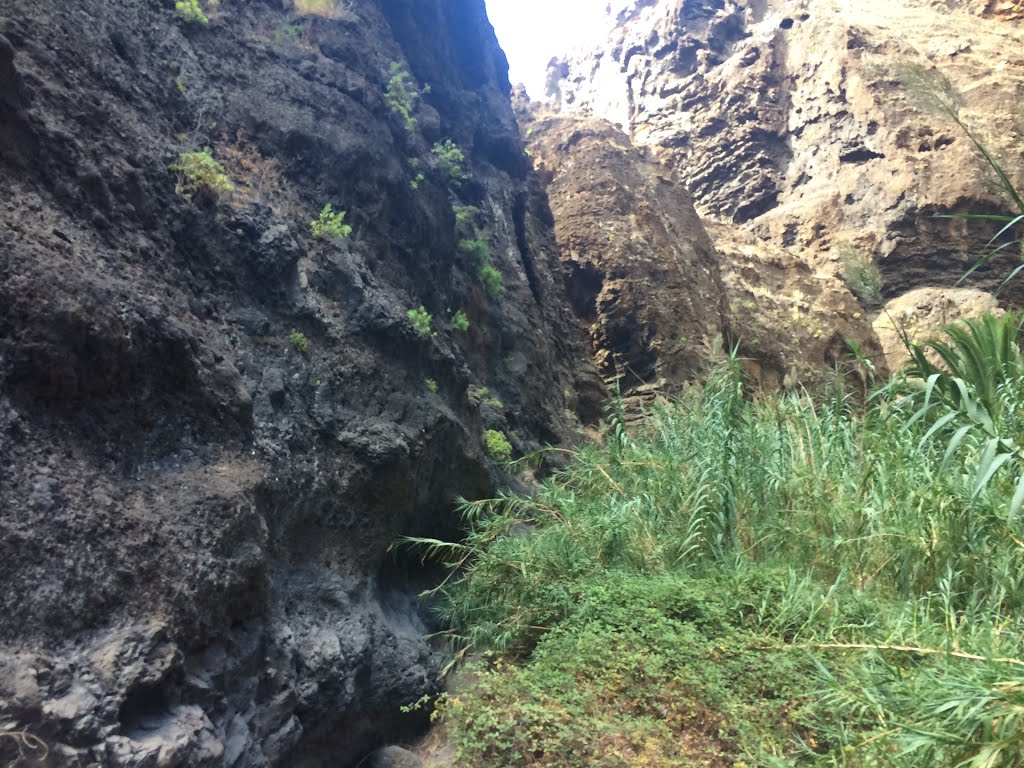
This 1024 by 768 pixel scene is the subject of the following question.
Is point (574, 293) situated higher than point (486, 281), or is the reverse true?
point (486, 281)

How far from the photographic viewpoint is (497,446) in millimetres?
6711

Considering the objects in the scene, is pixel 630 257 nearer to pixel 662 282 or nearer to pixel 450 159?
pixel 662 282

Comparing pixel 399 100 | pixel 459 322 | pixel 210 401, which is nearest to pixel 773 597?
pixel 210 401

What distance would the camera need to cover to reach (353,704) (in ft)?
12.6

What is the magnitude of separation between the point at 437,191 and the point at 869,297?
436 cm

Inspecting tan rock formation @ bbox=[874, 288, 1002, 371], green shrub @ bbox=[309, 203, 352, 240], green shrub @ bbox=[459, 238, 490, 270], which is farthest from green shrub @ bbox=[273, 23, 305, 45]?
tan rock formation @ bbox=[874, 288, 1002, 371]

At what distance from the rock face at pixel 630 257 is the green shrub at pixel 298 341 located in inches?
235

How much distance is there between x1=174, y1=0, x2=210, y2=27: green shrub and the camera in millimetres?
5703

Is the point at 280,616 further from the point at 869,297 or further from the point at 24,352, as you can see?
the point at 869,297

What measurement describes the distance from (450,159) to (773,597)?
23.1 ft

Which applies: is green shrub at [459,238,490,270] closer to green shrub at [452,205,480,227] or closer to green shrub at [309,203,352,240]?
green shrub at [452,205,480,227]

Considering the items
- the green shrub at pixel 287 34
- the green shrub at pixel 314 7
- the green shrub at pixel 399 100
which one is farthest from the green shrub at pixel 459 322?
the green shrub at pixel 314 7

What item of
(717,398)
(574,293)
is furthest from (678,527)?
(574,293)

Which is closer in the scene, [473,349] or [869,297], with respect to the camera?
[869,297]
